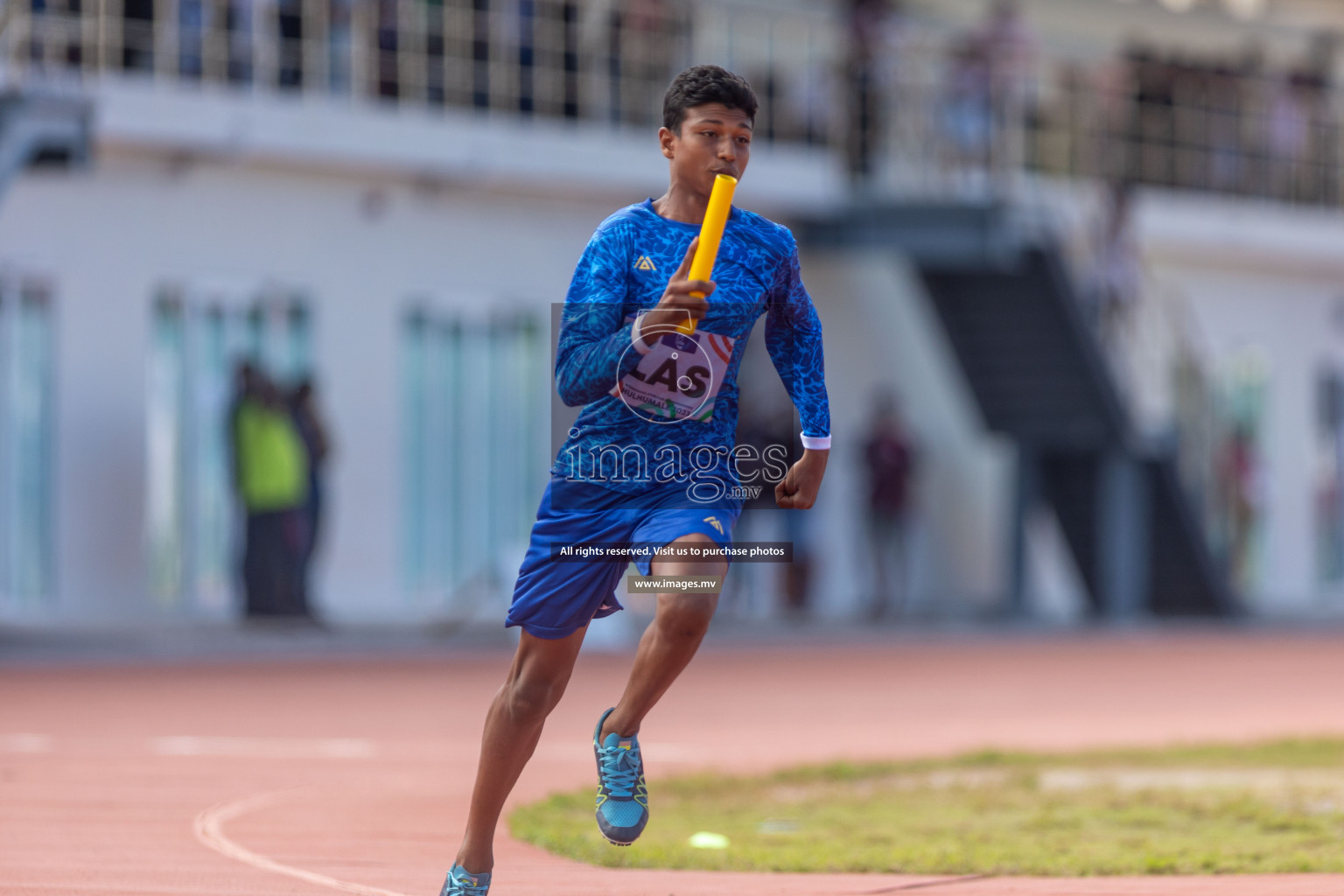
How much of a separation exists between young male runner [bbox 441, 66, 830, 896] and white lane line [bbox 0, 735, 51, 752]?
195 inches

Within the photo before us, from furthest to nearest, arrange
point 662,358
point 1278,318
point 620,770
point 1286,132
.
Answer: point 1278,318, point 1286,132, point 620,770, point 662,358

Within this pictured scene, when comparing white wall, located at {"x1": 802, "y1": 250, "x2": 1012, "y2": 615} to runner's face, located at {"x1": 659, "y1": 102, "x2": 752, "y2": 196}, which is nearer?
runner's face, located at {"x1": 659, "y1": 102, "x2": 752, "y2": 196}

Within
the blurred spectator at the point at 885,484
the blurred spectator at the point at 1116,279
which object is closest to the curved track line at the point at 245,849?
the blurred spectator at the point at 885,484

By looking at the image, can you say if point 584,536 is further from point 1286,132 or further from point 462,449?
point 1286,132

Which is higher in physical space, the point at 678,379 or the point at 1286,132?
the point at 1286,132

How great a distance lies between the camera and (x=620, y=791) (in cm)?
505

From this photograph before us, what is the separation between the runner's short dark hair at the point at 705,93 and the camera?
484 cm

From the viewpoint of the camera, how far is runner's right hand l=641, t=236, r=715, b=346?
15.0 feet

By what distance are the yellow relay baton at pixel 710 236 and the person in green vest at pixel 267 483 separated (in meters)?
12.7

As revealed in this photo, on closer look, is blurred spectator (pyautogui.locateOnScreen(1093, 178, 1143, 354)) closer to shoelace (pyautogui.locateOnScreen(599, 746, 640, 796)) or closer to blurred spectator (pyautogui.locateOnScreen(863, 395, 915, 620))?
blurred spectator (pyautogui.locateOnScreen(863, 395, 915, 620))

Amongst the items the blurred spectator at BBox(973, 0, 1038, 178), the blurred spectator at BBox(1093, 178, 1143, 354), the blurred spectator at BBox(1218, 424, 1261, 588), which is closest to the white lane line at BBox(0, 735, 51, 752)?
the blurred spectator at BBox(1093, 178, 1143, 354)

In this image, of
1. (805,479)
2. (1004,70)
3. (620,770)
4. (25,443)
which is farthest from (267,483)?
(805,479)

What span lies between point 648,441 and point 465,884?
3.39ft

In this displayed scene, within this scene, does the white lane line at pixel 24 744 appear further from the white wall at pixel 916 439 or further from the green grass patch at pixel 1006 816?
the white wall at pixel 916 439
